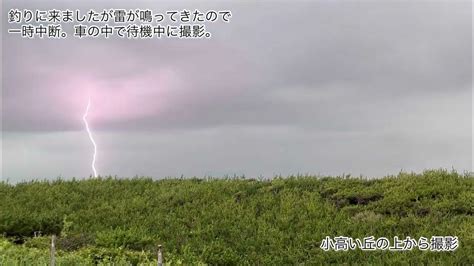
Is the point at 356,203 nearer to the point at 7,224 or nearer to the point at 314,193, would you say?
the point at 314,193

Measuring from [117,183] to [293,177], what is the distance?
20.2ft

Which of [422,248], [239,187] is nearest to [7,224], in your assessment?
[239,187]

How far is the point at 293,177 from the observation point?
1814cm

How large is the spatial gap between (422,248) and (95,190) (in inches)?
425

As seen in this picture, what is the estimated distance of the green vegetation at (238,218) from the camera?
11.6m

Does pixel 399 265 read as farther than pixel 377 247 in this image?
No

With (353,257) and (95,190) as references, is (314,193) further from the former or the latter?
(95,190)

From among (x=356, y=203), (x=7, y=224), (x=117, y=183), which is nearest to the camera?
(x=7, y=224)

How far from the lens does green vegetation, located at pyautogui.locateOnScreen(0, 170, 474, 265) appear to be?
1160cm

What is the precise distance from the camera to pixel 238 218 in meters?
14.2

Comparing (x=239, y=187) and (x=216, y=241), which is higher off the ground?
(x=239, y=187)

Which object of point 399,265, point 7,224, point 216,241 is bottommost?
point 399,265

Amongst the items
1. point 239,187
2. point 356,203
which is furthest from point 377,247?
point 239,187

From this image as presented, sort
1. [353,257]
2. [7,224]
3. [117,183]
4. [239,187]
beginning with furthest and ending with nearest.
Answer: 1. [117,183]
2. [239,187]
3. [7,224]
4. [353,257]
